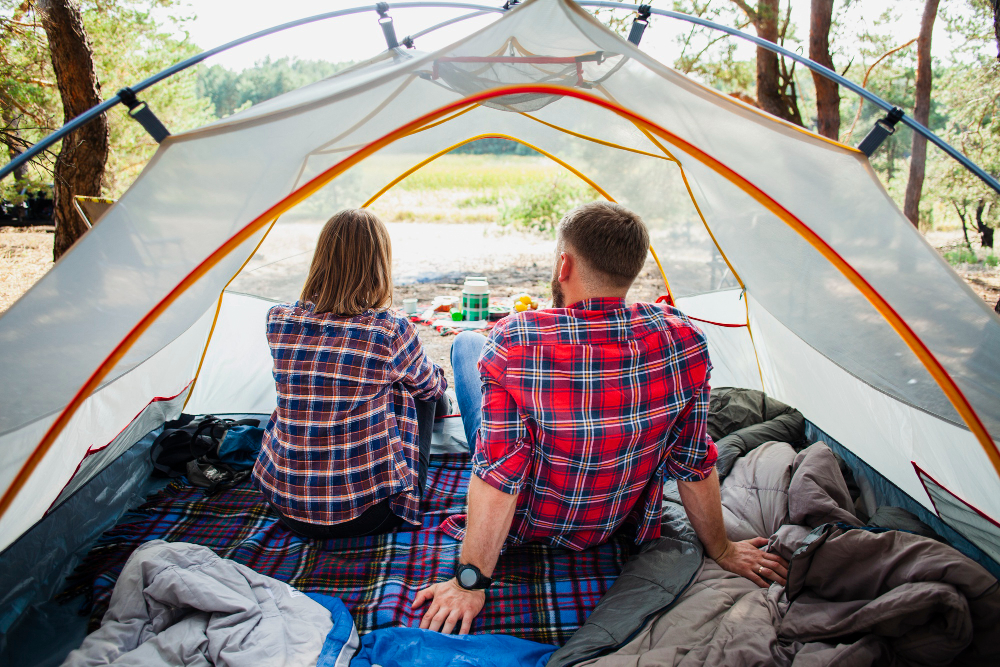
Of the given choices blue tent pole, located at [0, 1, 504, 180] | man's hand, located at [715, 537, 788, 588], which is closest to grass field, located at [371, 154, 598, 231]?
blue tent pole, located at [0, 1, 504, 180]

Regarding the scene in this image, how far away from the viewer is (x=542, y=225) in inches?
334

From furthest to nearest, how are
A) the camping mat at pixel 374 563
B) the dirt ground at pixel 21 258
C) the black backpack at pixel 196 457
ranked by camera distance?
the dirt ground at pixel 21 258 → the black backpack at pixel 196 457 → the camping mat at pixel 374 563

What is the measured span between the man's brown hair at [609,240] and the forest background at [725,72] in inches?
91.1

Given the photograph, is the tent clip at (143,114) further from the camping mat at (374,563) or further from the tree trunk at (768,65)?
the tree trunk at (768,65)

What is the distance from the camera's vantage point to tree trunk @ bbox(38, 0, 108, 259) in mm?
3289

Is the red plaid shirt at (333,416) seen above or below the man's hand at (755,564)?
above

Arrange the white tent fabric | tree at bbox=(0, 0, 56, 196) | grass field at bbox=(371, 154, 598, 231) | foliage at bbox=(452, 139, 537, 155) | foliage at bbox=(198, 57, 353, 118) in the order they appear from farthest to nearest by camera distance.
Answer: foliage at bbox=(198, 57, 353, 118)
foliage at bbox=(452, 139, 537, 155)
grass field at bbox=(371, 154, 598, 231)
tree at bbox=(0, 0, 56, 196)
the white tent fabric

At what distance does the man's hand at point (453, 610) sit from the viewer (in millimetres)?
1345

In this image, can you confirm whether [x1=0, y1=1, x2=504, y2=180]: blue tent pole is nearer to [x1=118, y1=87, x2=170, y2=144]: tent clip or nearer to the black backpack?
[x1=118, y1=87, x2=170, y2=144]: tent clip

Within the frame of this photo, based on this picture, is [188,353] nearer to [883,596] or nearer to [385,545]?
[385,545]

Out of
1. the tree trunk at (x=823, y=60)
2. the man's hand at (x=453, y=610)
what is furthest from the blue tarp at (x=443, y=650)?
the tree trunk at (x=823, y=60)

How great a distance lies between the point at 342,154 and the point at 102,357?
2.22ft

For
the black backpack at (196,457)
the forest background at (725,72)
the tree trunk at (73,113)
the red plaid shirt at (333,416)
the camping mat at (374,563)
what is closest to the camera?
the camping mat at (374,563)

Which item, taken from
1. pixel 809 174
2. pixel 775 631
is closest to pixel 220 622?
pixel 775 631
